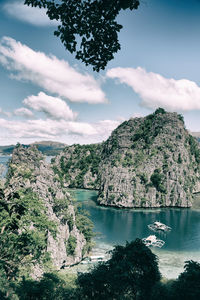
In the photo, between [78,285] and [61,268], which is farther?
[61,268]

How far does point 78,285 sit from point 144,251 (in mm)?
7775

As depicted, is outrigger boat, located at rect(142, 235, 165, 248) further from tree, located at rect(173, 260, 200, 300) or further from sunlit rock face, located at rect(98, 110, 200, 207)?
sunlit rock face, located at rect(98, 110, 200, 207)

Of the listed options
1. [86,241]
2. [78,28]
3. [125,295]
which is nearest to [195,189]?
[86,241]

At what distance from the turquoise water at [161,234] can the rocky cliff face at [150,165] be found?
19.3 ft

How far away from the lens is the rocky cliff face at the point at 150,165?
286 ft

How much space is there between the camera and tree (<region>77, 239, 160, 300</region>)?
2216cm

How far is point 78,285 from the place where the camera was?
76.1 feet

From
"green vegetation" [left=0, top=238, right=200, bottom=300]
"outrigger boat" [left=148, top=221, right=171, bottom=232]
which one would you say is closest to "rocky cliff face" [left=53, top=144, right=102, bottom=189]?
"outrigger boat" [left=148, top=221, right=171, bottom=232]

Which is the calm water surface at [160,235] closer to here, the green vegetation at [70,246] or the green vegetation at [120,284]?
the green vegetation at [70,246]

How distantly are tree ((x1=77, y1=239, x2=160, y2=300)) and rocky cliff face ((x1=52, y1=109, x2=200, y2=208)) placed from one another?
5977 cm

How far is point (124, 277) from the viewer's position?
74.0ft

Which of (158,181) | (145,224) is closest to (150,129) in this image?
(158,181)

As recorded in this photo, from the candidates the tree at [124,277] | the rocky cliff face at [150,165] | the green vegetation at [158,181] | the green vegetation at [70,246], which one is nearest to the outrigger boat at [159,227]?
the green vegetation at [70,246]

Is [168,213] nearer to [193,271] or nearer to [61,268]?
[61,268]
